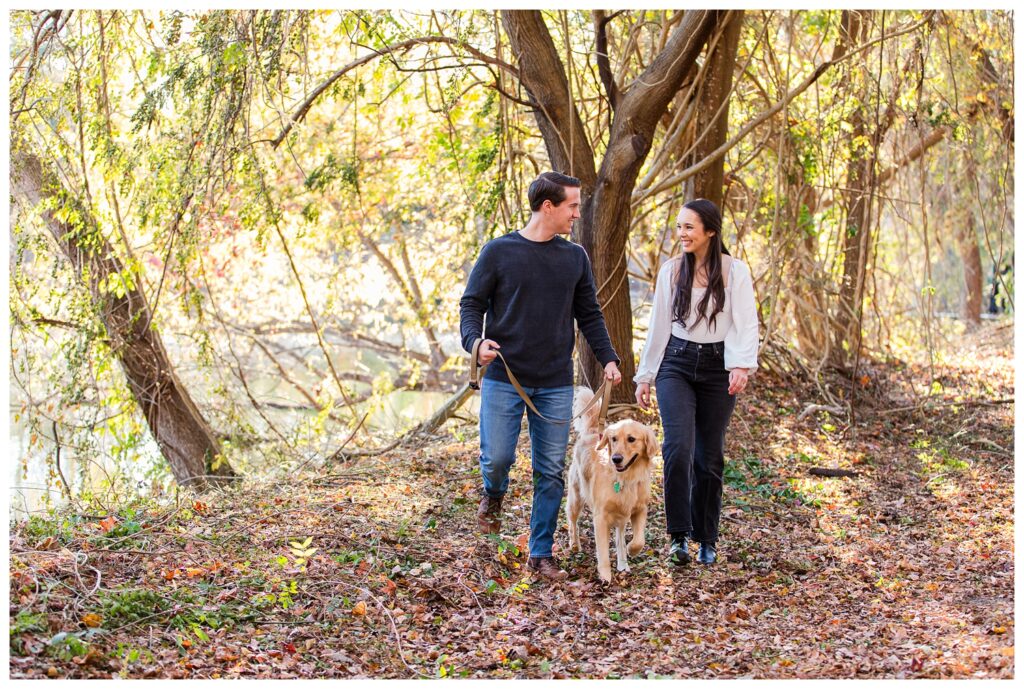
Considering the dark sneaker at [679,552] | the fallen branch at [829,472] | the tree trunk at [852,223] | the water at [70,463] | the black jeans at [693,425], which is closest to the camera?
the black jeans at [693,425]

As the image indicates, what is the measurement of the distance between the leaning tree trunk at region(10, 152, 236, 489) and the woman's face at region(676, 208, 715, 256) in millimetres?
3946

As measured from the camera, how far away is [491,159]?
24.6 ft

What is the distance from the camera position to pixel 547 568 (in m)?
4.84

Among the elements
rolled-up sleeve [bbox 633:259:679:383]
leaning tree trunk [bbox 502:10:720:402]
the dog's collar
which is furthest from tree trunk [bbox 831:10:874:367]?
the dog's collar

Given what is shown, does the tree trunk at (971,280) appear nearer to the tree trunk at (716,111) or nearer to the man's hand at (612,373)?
the tree trunk at (716,111)

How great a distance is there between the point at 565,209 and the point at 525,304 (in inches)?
18.4

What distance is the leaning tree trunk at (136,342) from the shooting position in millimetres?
7270

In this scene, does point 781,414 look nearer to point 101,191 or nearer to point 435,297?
point 435,297

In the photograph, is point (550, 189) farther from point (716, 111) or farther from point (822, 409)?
point (822, 409)

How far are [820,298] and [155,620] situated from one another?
26.5 feet

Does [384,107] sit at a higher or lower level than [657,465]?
higher

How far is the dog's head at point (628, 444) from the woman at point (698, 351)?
10 centimetres

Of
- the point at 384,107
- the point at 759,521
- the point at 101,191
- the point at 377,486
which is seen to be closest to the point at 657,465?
the point at 759,521

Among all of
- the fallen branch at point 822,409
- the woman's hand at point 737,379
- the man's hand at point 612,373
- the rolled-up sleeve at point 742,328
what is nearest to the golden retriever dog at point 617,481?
the man's hand at point 612,373
